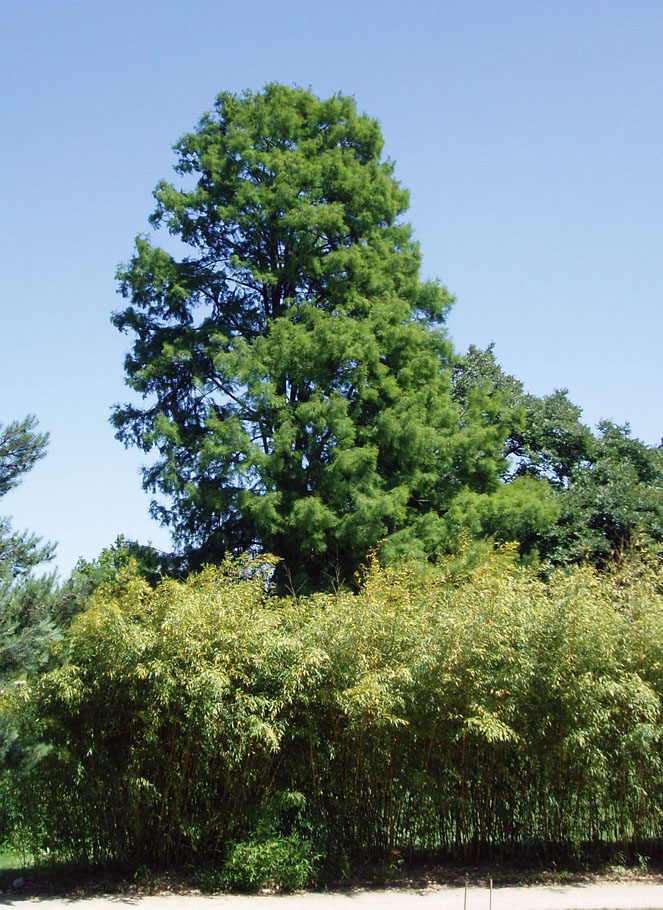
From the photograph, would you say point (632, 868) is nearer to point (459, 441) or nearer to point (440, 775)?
point (440, 775)

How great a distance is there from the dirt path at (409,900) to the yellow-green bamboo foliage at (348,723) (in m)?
0.60

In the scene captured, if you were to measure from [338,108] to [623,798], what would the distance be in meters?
11.5

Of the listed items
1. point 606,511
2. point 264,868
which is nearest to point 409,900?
point 264,868

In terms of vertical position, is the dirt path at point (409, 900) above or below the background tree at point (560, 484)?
below

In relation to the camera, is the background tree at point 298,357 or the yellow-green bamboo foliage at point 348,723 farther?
the background tree at point 298,357

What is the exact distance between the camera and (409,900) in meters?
7.24

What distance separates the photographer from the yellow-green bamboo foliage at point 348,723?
755cm

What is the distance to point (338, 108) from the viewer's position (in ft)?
47.3

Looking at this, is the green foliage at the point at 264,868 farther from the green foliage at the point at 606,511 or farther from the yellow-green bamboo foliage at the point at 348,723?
the green foliage at the point at 606,511

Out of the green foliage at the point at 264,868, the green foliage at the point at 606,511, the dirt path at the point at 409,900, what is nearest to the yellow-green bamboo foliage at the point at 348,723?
the green foliage at the point at 264,868

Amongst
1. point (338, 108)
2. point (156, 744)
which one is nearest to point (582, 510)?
point (338, 108)

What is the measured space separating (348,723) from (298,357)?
607 centimetres

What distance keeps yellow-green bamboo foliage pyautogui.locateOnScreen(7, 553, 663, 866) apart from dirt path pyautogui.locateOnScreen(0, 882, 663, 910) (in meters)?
0.60

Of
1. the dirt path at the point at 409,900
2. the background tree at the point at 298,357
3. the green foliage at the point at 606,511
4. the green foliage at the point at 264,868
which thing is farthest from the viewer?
the green foliage at the point at 606,511
